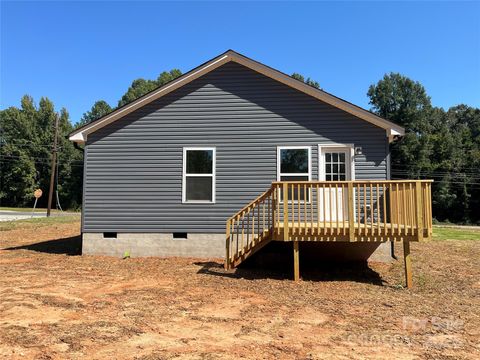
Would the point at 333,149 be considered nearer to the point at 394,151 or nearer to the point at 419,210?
the point at 419,210

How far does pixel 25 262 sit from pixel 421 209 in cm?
931

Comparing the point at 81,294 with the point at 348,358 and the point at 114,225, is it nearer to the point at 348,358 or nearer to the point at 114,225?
the point at 114,225

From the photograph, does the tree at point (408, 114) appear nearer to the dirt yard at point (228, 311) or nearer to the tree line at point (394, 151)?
the tree line at point (394, 151)

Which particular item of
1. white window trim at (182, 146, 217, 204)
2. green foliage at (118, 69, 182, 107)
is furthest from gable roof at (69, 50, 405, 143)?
green foliage at (118, 69, 182, 107)

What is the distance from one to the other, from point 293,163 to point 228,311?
5171mm

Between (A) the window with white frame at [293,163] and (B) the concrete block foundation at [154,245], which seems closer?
(A) the window with white frame at [293,163]

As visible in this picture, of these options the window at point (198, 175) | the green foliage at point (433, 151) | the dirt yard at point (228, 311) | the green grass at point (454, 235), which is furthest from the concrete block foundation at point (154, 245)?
the green foliage at point (433, 151)

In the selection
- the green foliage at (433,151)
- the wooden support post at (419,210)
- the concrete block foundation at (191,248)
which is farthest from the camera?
the green foliage at (433,151)

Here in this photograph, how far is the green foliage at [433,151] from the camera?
148 feet

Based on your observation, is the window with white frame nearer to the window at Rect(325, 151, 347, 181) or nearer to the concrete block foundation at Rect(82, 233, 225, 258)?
the window at Rect(325, 151, 347, 181)

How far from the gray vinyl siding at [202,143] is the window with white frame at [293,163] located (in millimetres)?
160

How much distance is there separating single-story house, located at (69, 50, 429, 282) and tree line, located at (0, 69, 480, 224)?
38416 mm

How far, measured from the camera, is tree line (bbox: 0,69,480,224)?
45.4 meters

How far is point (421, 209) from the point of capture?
7.13m
